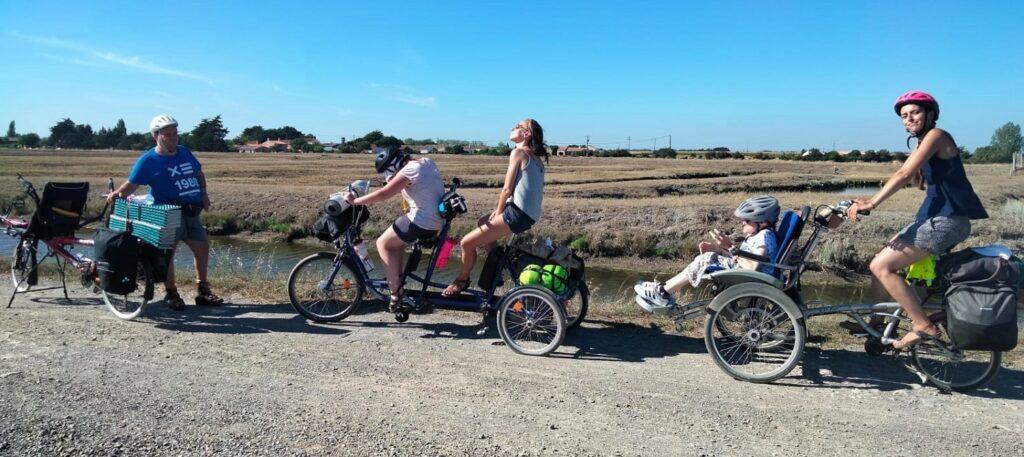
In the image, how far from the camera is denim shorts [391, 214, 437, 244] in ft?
19.2

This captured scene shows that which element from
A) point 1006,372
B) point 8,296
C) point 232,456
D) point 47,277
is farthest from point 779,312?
point 47,277

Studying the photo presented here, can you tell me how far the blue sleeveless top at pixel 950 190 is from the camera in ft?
14.5

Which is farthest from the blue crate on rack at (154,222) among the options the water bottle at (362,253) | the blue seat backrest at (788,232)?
the blue seat backrest at (788,232)

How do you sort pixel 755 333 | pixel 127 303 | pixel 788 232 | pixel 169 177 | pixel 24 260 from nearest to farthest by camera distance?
pixel 755 333 < pixel 788 232 < pixel 127 303 < pixel 169 177 < pixel 24 260

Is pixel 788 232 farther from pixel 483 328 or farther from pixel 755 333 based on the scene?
pixel 483 328

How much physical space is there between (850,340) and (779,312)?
1299 millimetres

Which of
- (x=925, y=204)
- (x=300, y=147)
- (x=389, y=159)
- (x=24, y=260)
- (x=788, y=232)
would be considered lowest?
(x=24, y=260)

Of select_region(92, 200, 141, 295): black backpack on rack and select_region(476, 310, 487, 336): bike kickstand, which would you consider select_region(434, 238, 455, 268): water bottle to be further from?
select_region(92, 200, 141, 295): black backpack on rack

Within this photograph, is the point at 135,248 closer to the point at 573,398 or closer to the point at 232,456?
the point at 232,456

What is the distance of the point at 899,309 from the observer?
4.77m

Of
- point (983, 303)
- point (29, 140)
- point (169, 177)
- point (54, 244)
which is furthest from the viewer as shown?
point (29, 140)

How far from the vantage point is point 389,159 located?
5.96 meters

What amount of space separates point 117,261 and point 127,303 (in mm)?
497

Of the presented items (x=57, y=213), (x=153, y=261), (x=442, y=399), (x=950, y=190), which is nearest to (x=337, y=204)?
(x=153, y=261)
